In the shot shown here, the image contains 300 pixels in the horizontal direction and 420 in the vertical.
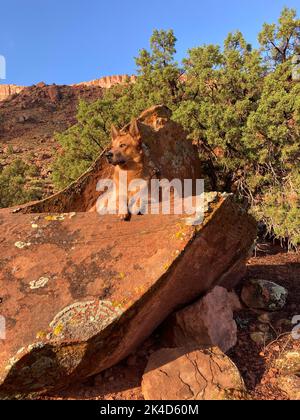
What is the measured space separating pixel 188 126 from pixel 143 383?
24.2ft

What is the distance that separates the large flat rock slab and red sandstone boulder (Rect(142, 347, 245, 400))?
1.66ft

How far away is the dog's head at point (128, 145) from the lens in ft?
22.1

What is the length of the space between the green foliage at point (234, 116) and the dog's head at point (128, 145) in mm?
3285

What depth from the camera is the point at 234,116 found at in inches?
379

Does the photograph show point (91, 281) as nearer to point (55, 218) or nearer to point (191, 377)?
point (55, 218)

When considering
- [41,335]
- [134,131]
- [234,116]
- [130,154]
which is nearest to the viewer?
[41,335]

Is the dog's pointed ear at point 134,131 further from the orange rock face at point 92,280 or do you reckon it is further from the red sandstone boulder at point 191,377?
the red sandstone boulder at point 191,377

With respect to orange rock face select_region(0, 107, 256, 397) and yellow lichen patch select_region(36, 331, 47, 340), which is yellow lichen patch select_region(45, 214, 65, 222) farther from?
Result: yellow lichen patch select_region(36, 331, 47, 340)

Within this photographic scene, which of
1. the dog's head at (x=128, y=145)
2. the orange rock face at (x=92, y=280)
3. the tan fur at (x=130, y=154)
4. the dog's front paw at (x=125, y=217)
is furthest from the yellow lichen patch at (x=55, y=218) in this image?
the dog's head at (x=128, y=145)

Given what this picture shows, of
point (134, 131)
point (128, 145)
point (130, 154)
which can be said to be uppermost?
point (134, 131)

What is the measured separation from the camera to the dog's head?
673cm

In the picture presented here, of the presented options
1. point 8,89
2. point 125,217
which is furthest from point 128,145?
point 8,89

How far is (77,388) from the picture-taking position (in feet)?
15.3

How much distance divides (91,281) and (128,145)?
10.2ft
